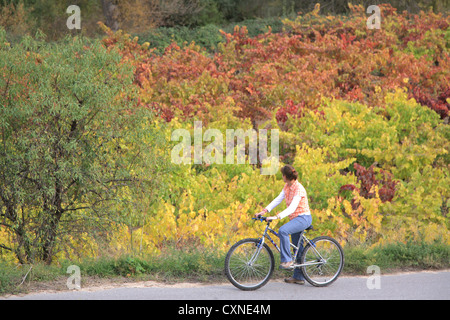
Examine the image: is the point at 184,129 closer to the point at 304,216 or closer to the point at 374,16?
the point at 304,216

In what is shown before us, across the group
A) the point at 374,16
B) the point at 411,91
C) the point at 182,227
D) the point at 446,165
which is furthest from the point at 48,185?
the point at 374,16

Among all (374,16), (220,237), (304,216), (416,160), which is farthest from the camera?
(374,16)

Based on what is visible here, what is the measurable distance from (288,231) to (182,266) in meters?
1.50

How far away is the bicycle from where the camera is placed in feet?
23.0

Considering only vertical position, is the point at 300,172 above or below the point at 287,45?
below

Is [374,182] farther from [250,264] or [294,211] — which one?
[250,264]

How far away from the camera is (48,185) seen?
8078 mm

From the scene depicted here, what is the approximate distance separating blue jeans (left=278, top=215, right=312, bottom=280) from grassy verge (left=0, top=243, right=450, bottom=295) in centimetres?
56

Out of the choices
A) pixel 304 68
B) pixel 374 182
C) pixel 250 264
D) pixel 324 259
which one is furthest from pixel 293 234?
pixel 304 68

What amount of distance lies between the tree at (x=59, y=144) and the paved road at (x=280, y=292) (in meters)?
1.68

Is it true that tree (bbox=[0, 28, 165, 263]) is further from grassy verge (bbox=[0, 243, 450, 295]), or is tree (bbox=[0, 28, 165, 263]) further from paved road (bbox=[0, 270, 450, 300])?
paved road (bbox=[0, 270, 450, 300])

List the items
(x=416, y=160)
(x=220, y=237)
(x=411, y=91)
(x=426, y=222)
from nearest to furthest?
(x=220, y=237) < (x=426, y=222) < (x=416, y=160) < (x=411, y=91)

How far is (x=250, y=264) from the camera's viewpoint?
707cm

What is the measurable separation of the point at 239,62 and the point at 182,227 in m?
9.52
